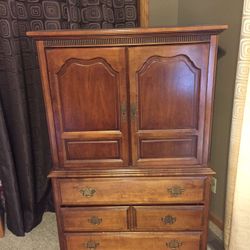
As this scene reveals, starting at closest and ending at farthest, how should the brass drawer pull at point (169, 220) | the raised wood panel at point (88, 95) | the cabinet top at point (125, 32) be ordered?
1. the cabinet top at point (125, 32)
2. the raised wood panel at point (88, 95)
3. the brass drawer pull at point (169, 220)

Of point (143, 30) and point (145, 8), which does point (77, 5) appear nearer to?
point (145, 8)

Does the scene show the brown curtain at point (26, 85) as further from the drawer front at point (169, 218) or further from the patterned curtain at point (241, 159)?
the drawer front at point (169, 218)

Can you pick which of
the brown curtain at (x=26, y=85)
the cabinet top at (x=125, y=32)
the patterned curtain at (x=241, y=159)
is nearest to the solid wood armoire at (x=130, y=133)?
the cabinet top at (x=125, y=32)

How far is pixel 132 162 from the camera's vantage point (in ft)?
5.02

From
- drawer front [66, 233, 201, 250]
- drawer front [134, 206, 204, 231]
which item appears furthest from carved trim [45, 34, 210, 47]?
drawer front [66, 233, 201, 250]

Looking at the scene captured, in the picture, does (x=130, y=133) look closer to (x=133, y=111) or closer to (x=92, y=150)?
(x=133, y=111)

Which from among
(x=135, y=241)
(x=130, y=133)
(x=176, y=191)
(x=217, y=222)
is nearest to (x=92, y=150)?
(x=130, y=133)

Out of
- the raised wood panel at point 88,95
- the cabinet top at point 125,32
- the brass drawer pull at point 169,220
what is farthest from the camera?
the brass drawer pull at point 169,220

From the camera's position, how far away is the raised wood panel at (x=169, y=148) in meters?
1.49

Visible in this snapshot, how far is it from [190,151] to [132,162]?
1.09ft

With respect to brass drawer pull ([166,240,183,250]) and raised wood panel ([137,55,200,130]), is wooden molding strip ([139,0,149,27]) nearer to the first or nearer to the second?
raised wood panel ([137,55,200,130])

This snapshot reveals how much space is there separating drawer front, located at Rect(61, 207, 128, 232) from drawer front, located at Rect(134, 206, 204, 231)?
0.31 ft

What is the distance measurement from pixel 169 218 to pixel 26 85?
1326mm

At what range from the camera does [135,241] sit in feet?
5.42
